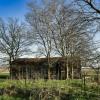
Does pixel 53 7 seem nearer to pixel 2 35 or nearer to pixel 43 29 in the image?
pixel 43 29

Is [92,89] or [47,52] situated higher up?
[47,52]

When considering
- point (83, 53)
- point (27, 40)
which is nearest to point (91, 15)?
point (83, 53)

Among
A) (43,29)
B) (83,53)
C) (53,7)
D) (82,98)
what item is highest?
(53,7)

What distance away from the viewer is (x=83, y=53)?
15.4 meters

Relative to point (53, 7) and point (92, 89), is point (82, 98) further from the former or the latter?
point (53, 7)

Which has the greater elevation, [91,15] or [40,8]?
[40,8]

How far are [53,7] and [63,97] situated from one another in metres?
24.5

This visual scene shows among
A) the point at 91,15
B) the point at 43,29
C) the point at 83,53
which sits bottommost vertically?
the point at 83,53

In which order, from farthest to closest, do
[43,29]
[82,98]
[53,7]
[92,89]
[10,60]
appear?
[10,60] < [43,29] < [53,7] < [92,89] < [82,98]

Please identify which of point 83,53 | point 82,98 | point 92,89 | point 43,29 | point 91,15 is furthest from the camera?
point 43,29

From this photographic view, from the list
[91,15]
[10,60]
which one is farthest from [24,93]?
[10,60]

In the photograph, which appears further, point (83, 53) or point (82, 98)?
point (83, 53)

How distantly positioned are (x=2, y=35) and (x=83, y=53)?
33542 millimetres

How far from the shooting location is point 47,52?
4078 centimetres
